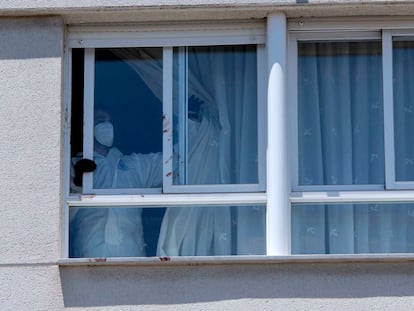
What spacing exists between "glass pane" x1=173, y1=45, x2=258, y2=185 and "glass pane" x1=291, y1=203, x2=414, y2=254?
48 centimetres

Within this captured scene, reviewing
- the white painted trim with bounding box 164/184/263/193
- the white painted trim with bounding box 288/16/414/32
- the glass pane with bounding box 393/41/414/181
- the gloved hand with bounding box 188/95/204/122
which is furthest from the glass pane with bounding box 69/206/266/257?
the white painted trim with bounding box 288/16/414/32

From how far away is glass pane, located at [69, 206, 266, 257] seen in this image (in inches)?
375

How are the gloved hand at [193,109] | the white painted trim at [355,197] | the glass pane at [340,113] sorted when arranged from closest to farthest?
the white painted trim at [355,197]
the glass pane at [340,113]
the gloved hand at [193,109]

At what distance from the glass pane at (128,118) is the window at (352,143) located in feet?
3.22

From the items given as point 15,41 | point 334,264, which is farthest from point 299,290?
point 15,41

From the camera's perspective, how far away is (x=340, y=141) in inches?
383

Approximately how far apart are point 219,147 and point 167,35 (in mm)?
868

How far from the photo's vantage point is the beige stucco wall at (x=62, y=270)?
9039 millimetres

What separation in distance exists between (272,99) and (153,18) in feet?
3.33

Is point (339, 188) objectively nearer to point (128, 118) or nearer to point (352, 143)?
point (352, 143)

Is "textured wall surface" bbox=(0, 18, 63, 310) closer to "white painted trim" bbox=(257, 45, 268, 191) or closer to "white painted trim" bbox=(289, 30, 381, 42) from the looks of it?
"white painted trim" bbox=(257, 45, 268, 191)

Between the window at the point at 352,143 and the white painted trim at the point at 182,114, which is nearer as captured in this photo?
the window at the point at 352,143

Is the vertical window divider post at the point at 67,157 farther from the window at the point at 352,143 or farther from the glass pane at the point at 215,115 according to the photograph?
the window at the point at 352,143

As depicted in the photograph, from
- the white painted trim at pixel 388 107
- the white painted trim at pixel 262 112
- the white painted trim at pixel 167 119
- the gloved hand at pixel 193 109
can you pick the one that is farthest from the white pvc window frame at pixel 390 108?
the white painted trim at pixel 167 119
